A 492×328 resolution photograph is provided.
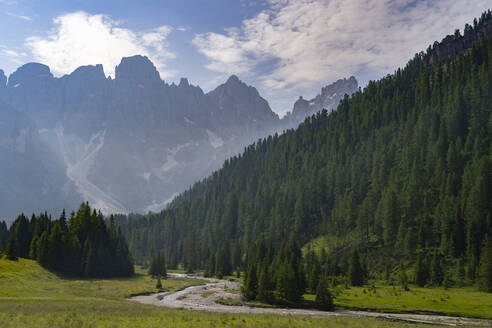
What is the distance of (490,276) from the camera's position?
71.7 metres

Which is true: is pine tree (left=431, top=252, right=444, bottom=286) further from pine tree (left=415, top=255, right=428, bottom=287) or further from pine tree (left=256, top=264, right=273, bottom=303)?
pine tree (left=256, top=264, right=273, bottom=303)

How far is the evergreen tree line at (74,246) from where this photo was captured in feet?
337

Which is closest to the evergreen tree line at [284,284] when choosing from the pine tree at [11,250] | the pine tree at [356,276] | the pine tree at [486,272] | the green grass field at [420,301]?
the green grass field at [420,301]

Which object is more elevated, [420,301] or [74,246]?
[74,246]

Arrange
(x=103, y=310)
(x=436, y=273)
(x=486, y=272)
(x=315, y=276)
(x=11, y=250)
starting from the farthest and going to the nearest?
(x=11, y=250)
(x=436, y=273)
(x=315, y=276)
(x=486, y=272)
(x=103, y=310)

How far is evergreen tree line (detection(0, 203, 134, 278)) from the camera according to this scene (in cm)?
10281

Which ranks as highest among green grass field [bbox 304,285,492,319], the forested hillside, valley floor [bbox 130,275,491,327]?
the forested hillside

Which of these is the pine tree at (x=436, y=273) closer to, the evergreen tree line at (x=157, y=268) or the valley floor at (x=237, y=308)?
the valley floor at (x=237, y=308)

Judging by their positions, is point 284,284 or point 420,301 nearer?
point 420,301

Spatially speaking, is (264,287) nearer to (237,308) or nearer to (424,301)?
(237,308)

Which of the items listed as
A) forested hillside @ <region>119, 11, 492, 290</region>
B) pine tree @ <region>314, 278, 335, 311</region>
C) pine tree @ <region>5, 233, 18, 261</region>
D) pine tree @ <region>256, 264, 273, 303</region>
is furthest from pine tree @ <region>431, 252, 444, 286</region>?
pine tree @ <region>5, 233, 18, 261</region>

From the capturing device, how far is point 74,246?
→ 354ft

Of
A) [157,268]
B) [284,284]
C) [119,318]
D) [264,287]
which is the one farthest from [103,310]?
[157,268]

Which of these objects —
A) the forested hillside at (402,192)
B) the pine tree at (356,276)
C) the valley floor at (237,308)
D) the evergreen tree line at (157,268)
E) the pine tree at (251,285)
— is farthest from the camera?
the evergreen tree line at (157,268)
